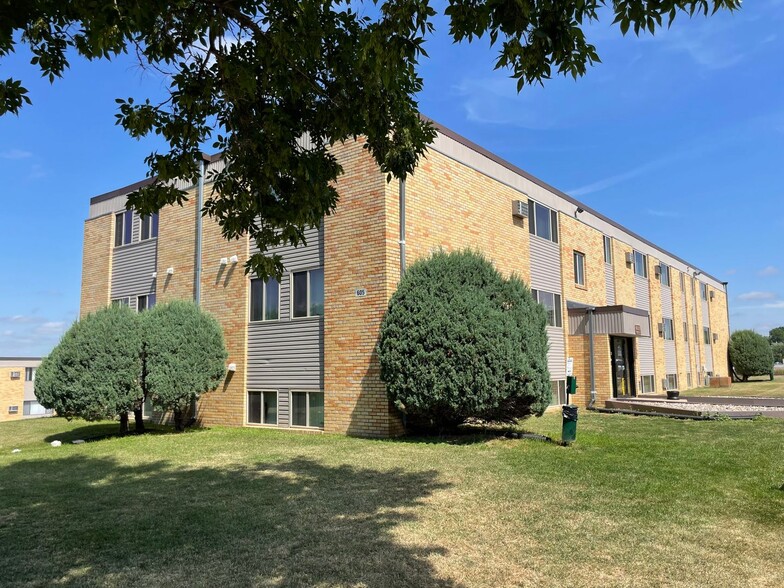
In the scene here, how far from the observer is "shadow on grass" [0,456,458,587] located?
488cm

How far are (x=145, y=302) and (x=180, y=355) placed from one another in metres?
6.24

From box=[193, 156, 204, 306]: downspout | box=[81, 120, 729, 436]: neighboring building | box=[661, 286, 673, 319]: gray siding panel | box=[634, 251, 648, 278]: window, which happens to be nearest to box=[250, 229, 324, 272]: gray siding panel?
box=[81, 120, 729, 436]: neighboring building

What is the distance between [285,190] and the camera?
290 inches

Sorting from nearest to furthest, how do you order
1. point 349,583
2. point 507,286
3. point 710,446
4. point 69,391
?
point 349,583, point 710,446, point 507,286, point 69,391

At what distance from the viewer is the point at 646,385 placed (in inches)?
1174

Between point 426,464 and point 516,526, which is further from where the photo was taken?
point 426,464

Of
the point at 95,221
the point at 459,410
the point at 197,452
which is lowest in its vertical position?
the point at 197,452

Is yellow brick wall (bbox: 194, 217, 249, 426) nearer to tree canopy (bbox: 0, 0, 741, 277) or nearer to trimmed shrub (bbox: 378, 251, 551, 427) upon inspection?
trimmed shrub (bbox: 378, 251, 551, 427)

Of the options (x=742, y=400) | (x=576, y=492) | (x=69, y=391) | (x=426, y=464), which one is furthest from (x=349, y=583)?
(x=742, y=400)

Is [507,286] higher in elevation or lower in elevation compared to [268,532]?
higher

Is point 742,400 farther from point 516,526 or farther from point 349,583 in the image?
point 349,583

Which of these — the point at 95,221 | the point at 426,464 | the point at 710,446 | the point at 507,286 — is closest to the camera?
the point at 426,464

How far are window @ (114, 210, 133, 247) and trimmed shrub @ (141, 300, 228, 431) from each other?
6.85 m

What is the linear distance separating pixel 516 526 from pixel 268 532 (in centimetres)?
264
